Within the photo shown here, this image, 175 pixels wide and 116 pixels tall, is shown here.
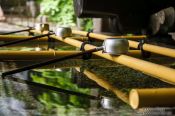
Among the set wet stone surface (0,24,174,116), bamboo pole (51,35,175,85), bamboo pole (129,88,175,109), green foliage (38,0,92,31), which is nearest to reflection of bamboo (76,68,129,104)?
wet stone surface (0,24,174,116)

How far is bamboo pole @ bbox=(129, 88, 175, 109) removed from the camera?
1.16 metres

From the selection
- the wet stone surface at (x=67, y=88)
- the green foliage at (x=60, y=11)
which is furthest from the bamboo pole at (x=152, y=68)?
the green foliage at (x=60, y=11)

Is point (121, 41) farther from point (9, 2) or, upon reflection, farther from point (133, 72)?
point (9, 2)

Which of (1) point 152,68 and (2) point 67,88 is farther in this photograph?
(2) point 67,88

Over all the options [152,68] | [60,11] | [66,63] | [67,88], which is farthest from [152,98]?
[60,11]

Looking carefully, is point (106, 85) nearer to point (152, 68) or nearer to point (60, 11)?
point (152, 68)

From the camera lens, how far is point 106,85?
75.5 inches

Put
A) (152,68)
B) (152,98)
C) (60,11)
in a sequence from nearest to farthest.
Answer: (152,98) < (152,68) < (60,11)

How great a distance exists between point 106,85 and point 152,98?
0.76m

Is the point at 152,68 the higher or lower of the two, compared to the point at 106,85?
higher

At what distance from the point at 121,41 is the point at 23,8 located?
48.9 ft

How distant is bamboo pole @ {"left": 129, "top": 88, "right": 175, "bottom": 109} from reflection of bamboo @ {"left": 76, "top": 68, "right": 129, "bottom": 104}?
410 millimetres

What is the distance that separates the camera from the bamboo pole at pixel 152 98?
1.16 m

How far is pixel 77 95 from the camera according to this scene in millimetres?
1692
